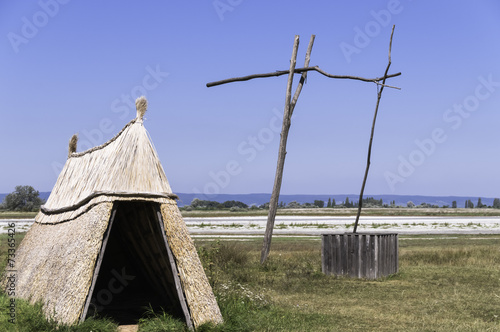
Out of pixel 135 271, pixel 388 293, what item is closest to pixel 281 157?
pixel 388 293

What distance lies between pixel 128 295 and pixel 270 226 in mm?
8338

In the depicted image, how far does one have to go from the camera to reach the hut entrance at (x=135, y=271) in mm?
11688

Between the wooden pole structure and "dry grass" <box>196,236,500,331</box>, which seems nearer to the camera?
"dry grass" <box>196,236,500,331</box>

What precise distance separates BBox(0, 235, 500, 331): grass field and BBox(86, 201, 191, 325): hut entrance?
44.4 inches

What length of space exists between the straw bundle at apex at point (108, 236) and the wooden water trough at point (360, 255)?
289 inches

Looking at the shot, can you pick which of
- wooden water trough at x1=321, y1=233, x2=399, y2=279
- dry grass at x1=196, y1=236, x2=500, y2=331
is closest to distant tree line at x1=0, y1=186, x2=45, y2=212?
dry grass at x1=196, y1=236, x2=500, y2=331

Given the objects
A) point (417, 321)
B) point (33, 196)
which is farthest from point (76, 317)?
point (33, 196)

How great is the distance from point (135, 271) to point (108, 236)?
377 centimetres

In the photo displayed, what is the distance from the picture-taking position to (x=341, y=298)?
52.4 feet

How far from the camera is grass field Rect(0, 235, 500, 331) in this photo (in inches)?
456

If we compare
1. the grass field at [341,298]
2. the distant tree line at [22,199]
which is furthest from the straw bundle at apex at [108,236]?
the distant tree line at [22,199]

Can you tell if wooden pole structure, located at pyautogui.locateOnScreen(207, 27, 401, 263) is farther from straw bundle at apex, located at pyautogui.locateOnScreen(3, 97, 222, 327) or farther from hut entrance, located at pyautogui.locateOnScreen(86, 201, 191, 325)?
straw bundle at apex, located at pyautogui.locateOnScreen(3, 97, 222, 327)

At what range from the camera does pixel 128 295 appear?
15.4 m

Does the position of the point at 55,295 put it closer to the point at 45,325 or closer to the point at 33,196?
the point at 45,325
